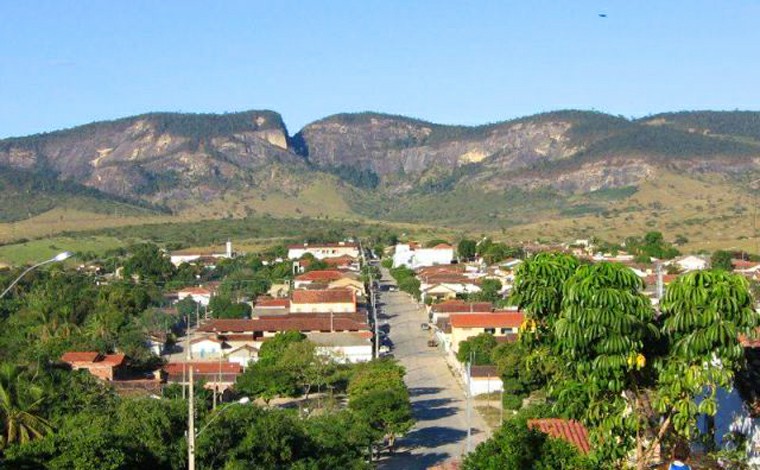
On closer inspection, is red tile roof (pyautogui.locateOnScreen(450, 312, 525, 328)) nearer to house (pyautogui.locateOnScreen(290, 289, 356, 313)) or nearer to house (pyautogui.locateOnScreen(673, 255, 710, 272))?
house (pyautogui.locateOnScreen(290, 289, 356, 313))

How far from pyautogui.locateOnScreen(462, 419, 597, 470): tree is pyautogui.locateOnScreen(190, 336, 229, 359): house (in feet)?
130

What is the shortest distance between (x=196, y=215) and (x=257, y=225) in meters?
28.8

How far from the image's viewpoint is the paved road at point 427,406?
31531 mm

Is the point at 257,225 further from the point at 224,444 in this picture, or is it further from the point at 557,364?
the point at 557,364

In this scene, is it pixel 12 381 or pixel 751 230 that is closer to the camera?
pixel 12 381

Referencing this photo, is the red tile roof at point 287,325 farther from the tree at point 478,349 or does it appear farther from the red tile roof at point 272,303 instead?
the red tile roof at point 272,303

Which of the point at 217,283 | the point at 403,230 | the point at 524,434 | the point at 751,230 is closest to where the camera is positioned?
the point at 524,434

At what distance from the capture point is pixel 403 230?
152m

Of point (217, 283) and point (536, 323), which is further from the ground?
point (536, 323)

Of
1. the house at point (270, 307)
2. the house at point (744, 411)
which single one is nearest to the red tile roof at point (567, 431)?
the house at point (744, 411)

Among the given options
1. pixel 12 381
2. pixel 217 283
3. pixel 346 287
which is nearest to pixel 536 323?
pixel 12 381

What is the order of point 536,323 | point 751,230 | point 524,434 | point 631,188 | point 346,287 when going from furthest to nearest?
point 631,188
point 751,230
point 346,287
point 524,434
point 536,323

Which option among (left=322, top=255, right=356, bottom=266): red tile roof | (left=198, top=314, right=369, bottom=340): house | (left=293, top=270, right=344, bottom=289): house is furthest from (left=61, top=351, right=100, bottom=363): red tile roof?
(left=322, top=255, right=356, bottom=266): red tile roof

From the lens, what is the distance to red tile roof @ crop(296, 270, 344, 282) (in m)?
82.4
